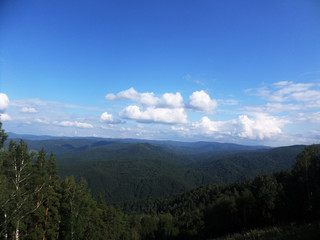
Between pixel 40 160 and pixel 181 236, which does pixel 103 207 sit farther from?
pixel 181 236

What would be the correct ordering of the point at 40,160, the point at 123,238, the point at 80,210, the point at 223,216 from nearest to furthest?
the point at 40,160 → the point at 80,210 → the point at 223,216 → the point at 123,238

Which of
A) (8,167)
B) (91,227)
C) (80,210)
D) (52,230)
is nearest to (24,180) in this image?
(8,167)

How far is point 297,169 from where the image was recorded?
28406 mm

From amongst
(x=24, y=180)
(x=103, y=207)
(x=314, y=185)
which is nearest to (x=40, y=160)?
(x=24, y=180)

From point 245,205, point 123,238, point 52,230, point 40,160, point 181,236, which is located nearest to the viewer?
point 52,230

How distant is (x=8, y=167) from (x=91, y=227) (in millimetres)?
16774

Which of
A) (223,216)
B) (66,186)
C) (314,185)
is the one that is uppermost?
(314,185)

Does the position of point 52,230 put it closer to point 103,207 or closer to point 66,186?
point 66,186

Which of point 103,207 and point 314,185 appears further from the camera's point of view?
point 103,207

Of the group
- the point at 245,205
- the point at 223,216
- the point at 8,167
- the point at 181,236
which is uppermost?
the point at 8,167

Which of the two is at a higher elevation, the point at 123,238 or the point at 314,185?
the point at 314,185

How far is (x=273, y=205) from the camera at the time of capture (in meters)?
28.6

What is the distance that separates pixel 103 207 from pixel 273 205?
33.0 meters

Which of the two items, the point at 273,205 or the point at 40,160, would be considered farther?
the point at 273,205
